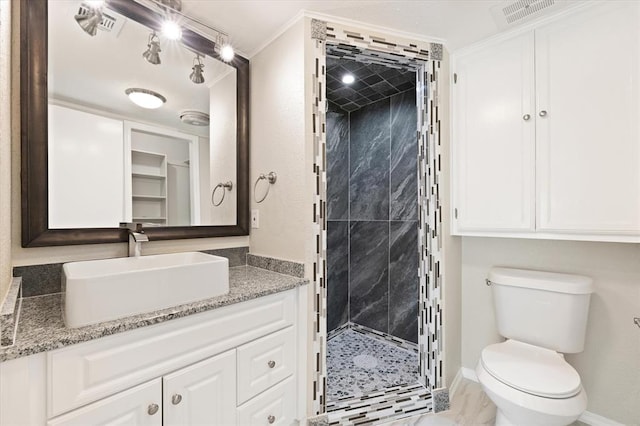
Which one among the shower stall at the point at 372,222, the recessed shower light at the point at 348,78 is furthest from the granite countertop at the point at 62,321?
the recessed shower light at the point at 348,78

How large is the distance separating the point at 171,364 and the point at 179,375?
0.05 meters

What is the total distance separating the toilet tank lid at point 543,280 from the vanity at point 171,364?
1174mm

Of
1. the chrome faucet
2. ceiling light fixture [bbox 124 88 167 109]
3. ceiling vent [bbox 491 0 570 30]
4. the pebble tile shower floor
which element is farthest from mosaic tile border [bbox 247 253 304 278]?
ceiling vent [bbox 491 0 570 30]

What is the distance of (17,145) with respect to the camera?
3.41 feet

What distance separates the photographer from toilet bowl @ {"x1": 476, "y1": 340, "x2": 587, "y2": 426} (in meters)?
1.15

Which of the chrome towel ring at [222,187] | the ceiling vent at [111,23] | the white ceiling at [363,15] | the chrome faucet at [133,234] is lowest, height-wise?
the chrome faucet at [133,234]

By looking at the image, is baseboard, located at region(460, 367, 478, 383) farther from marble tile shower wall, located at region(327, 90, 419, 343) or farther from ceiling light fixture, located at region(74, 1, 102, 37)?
ceiling light fixture, located at region(74, 1, 102, 37)

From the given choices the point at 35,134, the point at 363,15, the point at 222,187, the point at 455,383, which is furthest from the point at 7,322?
the point at 455,383

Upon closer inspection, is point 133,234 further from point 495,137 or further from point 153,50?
point 495,137

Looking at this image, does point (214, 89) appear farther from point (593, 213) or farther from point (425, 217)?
point (593, 213)

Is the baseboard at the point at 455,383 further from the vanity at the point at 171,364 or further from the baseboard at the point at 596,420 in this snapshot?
the vanity at the point at 171,364

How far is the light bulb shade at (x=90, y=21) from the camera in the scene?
1.19m

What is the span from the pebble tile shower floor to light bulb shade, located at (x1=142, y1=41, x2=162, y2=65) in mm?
2144

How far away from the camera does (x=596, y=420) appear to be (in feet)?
4.95
